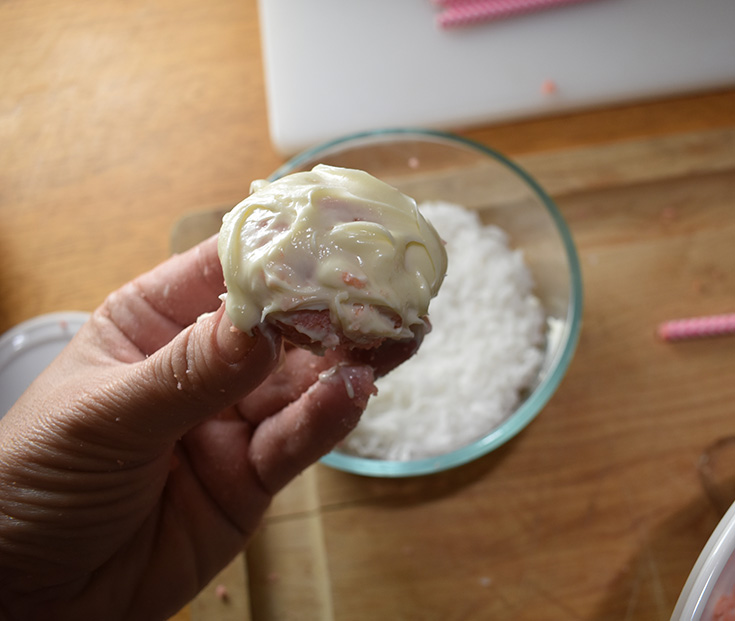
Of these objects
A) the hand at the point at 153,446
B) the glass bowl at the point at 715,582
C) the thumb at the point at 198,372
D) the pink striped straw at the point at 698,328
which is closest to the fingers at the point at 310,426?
the hand at the point at 153,446

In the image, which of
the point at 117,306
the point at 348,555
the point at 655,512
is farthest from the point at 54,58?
the point at 655,512

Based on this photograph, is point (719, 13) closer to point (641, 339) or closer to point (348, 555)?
point (641, 339)

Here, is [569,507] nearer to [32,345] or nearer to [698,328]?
[698,328]

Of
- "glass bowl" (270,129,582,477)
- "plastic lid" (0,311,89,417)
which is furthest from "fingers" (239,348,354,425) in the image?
"plastic lid" (0,311,89,417)

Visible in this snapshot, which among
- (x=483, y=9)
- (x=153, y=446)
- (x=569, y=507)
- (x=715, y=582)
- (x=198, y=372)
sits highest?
(x=483, y=9)

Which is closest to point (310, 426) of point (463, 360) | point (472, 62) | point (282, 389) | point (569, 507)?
point (282, 389)

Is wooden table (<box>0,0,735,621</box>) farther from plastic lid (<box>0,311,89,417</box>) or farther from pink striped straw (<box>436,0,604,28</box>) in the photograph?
pink striped straw (<box>436,0,604,28</box>)
